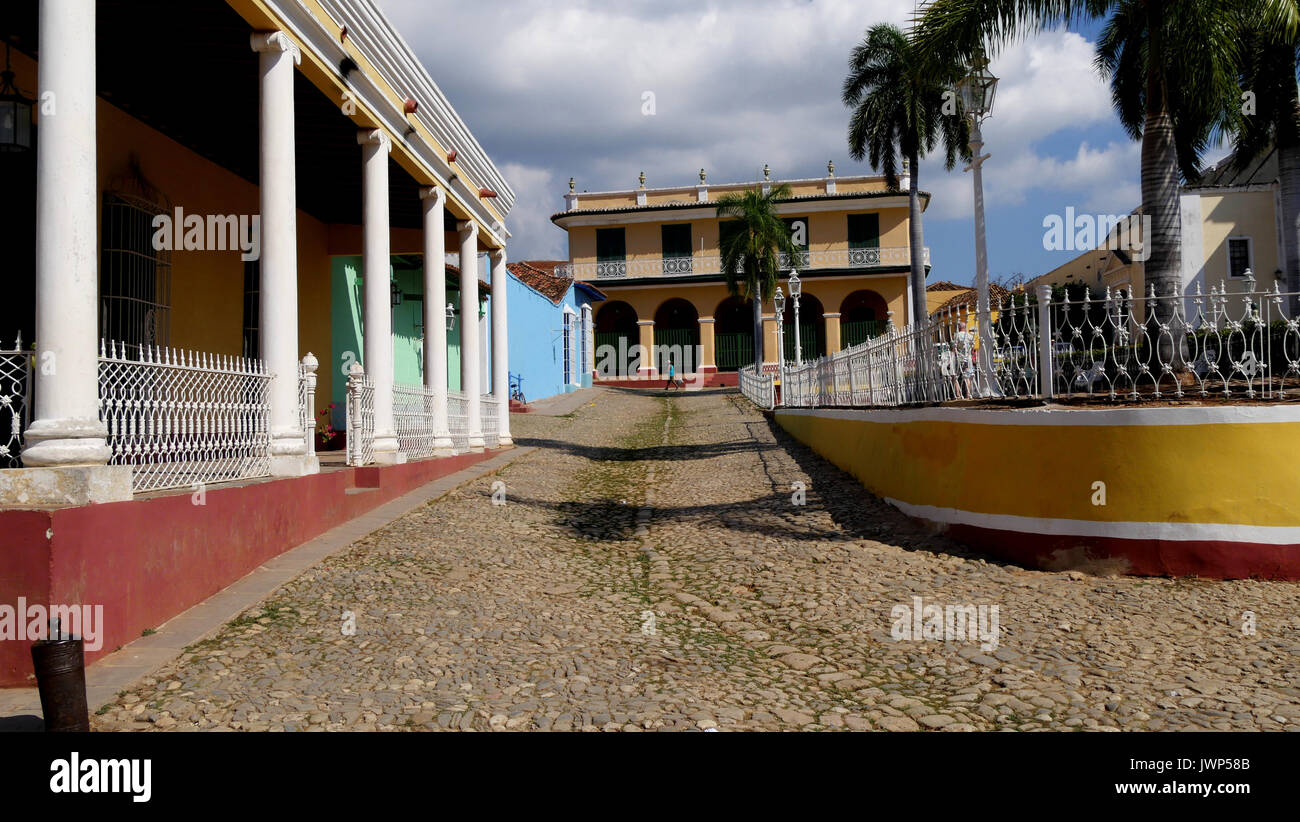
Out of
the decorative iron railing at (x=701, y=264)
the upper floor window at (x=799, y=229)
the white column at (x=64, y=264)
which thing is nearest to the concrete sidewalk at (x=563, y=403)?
the decorative iron railing at (x=701, y=264)

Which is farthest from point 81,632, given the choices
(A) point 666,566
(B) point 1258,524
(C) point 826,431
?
(C) point 826,431

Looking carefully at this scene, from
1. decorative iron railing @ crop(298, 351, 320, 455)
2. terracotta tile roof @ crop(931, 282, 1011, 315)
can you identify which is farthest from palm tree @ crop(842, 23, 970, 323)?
decorative iron railing @ crop(298, 351, 320, 455)

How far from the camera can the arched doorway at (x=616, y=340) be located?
3553 centimetres

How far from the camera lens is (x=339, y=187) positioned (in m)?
10.8

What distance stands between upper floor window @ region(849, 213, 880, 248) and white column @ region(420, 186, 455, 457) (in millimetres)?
26432

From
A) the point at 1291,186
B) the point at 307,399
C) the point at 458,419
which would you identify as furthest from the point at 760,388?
the point at 307,399

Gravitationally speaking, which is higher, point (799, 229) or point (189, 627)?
point (799, 229)

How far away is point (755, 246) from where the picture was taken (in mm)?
28750

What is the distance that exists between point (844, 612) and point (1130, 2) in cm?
659

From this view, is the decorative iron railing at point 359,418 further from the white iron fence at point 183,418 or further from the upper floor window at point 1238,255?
the upper floor window at point 1238,255

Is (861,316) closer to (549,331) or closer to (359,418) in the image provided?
(549,331)

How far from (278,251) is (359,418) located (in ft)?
6.73
